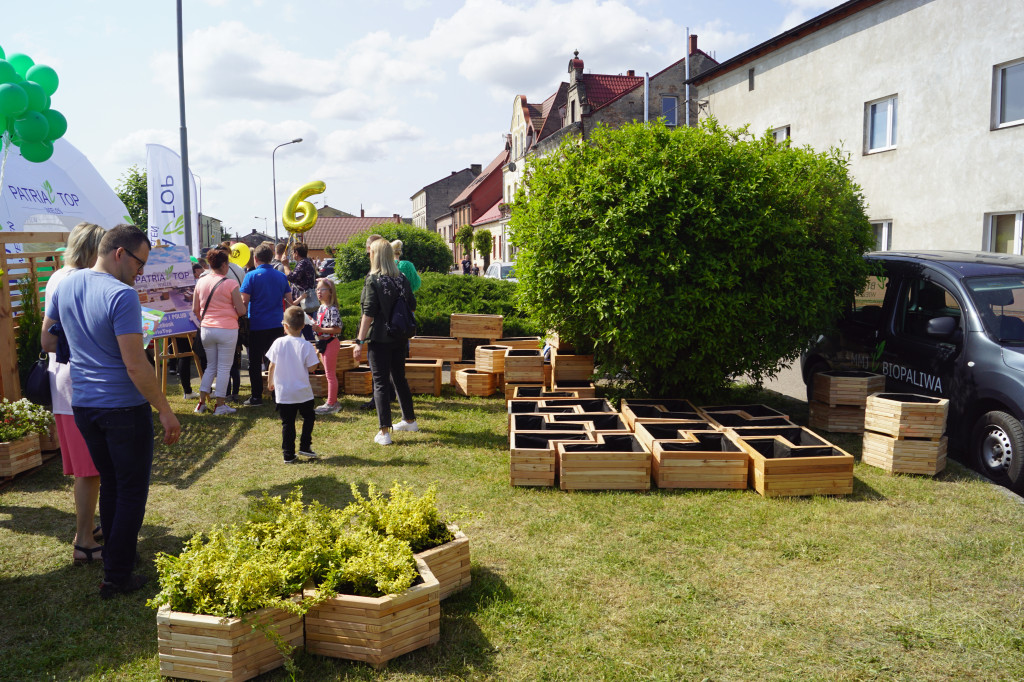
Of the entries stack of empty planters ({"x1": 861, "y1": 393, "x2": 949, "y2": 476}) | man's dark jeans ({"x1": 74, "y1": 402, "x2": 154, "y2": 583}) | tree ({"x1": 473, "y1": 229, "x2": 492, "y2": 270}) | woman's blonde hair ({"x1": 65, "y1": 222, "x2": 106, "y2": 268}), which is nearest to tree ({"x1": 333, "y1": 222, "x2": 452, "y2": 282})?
stack of empty planters ({"x1": 861, "y1": 393, "x2": 949, "y2": 476})

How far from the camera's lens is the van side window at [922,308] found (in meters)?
7.01

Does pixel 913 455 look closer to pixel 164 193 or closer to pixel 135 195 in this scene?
pixel 164 193

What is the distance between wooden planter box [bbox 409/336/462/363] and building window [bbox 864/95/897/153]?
12866 millimetres

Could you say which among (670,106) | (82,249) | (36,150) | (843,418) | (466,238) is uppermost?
(670,106)

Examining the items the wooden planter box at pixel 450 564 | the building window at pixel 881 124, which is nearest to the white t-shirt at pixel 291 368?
the wooden planter box at pixel 450 564

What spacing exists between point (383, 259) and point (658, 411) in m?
3.29

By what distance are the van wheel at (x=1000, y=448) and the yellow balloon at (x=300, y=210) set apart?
39.7ft

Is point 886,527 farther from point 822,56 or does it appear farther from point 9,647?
point 822,56

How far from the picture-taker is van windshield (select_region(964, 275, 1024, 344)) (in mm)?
6285

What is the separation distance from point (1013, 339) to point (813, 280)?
188 cm

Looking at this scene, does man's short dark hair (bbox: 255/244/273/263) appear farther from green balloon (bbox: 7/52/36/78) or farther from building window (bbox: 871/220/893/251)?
building window (bbox: 871/220/893/251)

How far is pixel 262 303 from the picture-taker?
352 inches

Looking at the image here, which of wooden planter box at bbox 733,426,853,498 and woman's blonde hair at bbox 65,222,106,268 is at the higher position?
woman's blonde hair at bbox 65,222,106,268

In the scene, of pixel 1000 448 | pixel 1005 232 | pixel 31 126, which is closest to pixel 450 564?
pixel 1000 448
